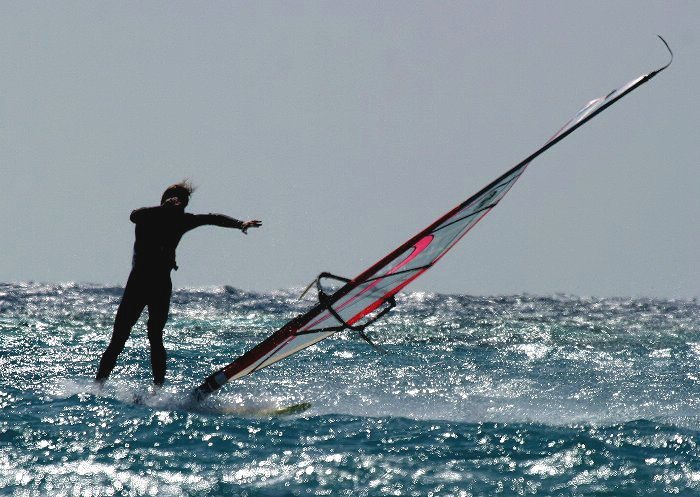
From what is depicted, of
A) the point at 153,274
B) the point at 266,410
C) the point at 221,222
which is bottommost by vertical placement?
the point at 266,410

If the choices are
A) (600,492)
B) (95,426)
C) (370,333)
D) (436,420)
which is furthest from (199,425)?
(370,333)

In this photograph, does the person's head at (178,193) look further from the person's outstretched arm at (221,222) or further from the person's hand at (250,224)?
the person's hand at (250,224)

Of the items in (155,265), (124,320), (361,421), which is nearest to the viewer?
(361,421)

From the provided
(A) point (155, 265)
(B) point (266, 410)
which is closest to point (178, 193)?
(A) point (155, 265)

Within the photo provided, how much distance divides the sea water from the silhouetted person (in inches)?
16.5

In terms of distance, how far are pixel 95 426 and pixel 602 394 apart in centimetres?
510

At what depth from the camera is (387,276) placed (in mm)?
6793

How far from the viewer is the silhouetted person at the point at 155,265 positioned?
8.28m

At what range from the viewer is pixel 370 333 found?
52.2 ft

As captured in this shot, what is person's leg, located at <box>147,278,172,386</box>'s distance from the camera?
8547 mm

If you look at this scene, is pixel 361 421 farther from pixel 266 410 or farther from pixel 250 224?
pixel 250 224

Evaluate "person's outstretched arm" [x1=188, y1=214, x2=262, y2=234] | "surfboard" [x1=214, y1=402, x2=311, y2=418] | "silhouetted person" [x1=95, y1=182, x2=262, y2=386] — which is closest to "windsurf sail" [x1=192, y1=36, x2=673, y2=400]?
"surfboard" [x1=214, y1=402, x2=311, y2=418]

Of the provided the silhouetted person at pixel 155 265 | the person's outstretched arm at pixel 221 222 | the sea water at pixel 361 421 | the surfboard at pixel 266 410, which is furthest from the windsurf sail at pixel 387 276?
the silhouetted person at pixel 155 265

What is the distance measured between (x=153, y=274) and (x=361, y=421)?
250 cm
